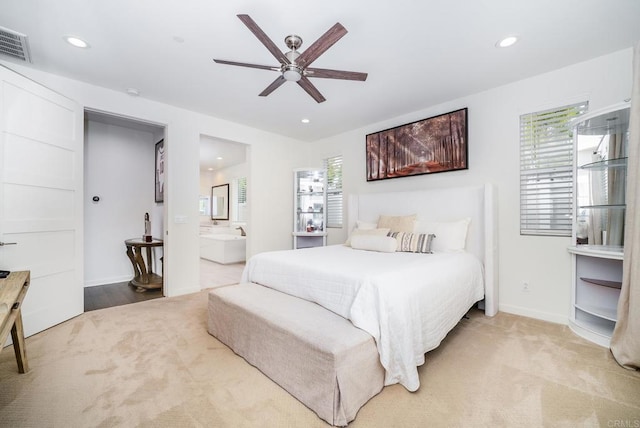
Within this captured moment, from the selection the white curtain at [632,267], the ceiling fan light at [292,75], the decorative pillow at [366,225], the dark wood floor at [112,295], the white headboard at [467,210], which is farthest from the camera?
the decorative pillow at [366,225]

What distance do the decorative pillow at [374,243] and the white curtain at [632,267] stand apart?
5.89ft

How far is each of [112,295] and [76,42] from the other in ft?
9.94

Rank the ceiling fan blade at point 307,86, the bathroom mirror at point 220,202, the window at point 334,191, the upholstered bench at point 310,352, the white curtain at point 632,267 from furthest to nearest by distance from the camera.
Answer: the bathroom mirror at point 220,202, the window at point 334,191, the ceiling fan blade at point 307,86, the white curtain at point 632,267, the upholstered bench at point 310,352

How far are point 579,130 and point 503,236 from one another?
1229mm

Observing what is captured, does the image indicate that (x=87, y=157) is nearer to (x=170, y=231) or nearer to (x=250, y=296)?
(x=170, y=231)

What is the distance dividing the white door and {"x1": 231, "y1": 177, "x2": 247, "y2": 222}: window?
4.78 metres

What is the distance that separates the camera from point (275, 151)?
4.93 metres

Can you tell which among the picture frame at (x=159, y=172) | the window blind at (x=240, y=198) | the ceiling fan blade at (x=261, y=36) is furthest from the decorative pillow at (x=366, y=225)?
the window blind at (x=240, y=198)

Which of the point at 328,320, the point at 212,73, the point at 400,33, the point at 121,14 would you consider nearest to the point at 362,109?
the point at 400,33

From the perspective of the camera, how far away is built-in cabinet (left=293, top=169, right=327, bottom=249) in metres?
5.01

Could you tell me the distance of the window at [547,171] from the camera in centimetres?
273

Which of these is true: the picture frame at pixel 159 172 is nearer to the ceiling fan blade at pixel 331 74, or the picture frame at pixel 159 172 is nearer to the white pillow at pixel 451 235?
the ceiling fan blade at pixel 331 74

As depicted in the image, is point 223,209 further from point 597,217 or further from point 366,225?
point 597,217

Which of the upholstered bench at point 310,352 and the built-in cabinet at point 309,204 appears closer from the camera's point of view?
the upholstered bench at point 310,352
